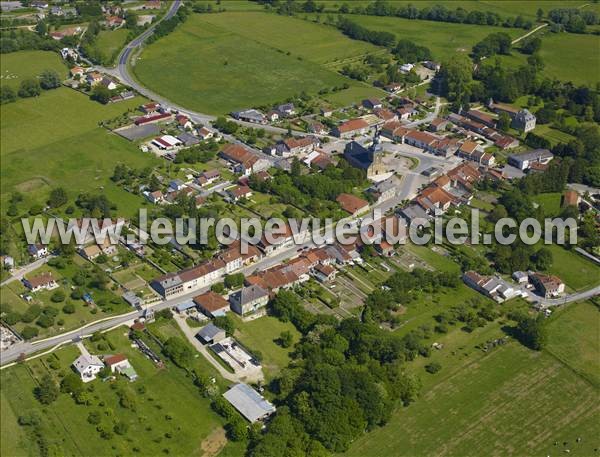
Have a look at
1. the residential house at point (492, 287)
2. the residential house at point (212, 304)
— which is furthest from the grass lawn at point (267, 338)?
the residential house at point (492, 287)

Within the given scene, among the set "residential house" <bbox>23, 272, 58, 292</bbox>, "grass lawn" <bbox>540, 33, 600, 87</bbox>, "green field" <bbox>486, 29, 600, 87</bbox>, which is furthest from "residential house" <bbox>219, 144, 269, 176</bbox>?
"grass lawn" <bbox>540, 33, 600, 87</bbox>

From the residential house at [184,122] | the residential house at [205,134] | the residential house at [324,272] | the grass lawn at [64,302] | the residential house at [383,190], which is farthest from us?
the residential house at [184,122]

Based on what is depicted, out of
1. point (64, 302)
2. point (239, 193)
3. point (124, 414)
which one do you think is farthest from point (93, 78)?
point (124, 414)

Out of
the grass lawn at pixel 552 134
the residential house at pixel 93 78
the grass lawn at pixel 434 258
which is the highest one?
the residential house at pixel 93 78

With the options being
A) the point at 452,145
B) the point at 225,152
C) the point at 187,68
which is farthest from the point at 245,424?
the point at 187,68

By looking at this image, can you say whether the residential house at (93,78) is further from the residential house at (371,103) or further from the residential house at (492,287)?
the residential house at (492,287)
